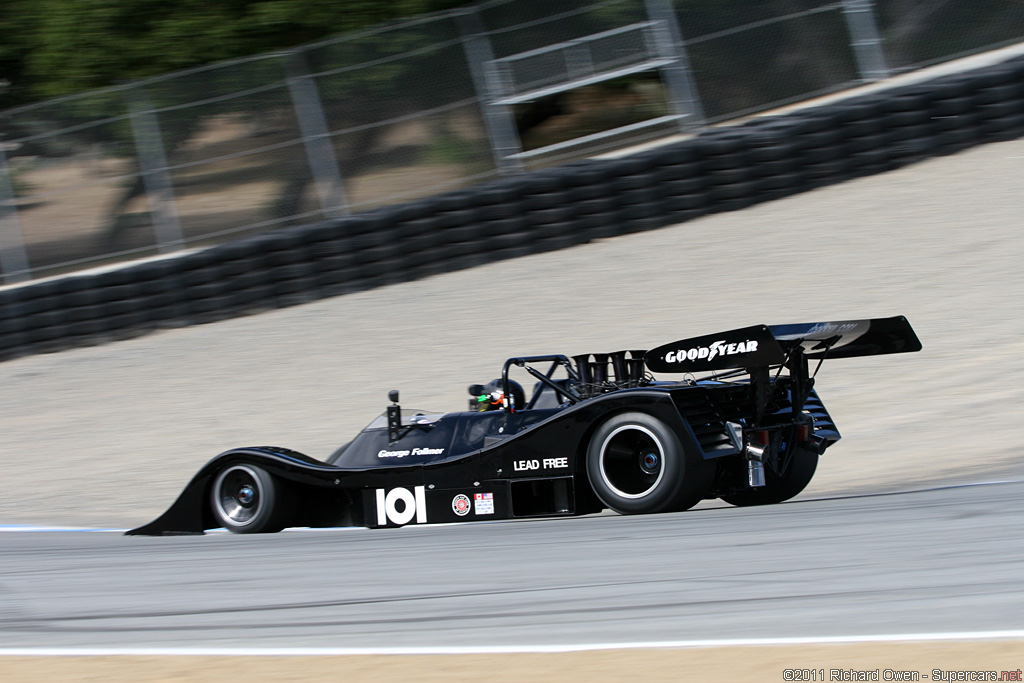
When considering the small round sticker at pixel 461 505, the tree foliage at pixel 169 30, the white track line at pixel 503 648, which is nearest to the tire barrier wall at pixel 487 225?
the tree foliage at pixel 169 30

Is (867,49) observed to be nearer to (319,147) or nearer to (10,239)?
(319,147)

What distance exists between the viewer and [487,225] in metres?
13.0

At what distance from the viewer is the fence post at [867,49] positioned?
47.3 feet

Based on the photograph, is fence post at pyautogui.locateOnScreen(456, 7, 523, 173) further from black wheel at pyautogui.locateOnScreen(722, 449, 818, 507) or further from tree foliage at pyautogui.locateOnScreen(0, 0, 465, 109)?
black wheel at pyautogui.locateOnScreen(722, 449, 818, 507)

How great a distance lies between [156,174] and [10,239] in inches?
74.0

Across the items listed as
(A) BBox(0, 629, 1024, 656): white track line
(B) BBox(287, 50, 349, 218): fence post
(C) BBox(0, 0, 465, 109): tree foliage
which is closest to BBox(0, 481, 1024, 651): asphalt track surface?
(A) BBox(0, 629, 1024, 656): white track line

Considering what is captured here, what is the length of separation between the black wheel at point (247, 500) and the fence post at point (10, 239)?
784 centimetres

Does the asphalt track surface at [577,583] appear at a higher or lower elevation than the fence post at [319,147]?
lower

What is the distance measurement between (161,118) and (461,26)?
11.6 feet

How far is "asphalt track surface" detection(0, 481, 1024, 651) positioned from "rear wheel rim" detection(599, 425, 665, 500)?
0.65ft

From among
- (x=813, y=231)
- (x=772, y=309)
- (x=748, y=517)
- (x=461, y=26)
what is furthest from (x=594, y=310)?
(x=748, y=517)

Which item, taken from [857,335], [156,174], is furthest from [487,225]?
[857,335]

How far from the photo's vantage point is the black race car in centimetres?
605

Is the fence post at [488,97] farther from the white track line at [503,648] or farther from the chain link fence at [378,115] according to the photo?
the white track line at [503,648]
